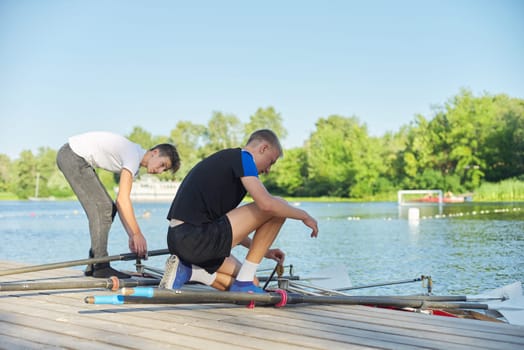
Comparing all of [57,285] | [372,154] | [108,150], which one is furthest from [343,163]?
[57,285]

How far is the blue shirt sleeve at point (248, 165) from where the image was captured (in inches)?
140

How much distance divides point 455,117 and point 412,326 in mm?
52098

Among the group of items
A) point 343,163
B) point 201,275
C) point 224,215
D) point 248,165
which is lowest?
point 201,275

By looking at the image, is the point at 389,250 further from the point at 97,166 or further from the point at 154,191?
the point at 154,191

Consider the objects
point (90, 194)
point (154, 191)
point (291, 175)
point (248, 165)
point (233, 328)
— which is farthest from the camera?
point (154, 191)

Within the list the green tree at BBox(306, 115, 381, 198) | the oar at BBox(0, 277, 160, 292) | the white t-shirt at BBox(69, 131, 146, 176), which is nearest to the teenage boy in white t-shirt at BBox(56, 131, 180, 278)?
the white t-shirt at BBox(69, 131, 146, 176)

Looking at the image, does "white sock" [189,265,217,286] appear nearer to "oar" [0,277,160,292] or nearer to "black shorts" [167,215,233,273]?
"black shorts" [167,215,233,273]

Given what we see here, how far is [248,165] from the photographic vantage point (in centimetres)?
356

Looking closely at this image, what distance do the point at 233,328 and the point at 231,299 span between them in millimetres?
319

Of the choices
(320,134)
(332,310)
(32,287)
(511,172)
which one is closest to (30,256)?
(32,287)

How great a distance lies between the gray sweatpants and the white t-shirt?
8 cm

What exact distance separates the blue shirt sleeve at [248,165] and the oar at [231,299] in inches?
28.2

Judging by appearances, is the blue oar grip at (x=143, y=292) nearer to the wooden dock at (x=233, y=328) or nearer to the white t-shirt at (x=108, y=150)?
the wooden dock at (x=233, y=328)

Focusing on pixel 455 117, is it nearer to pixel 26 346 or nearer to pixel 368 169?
pixel 368 169
